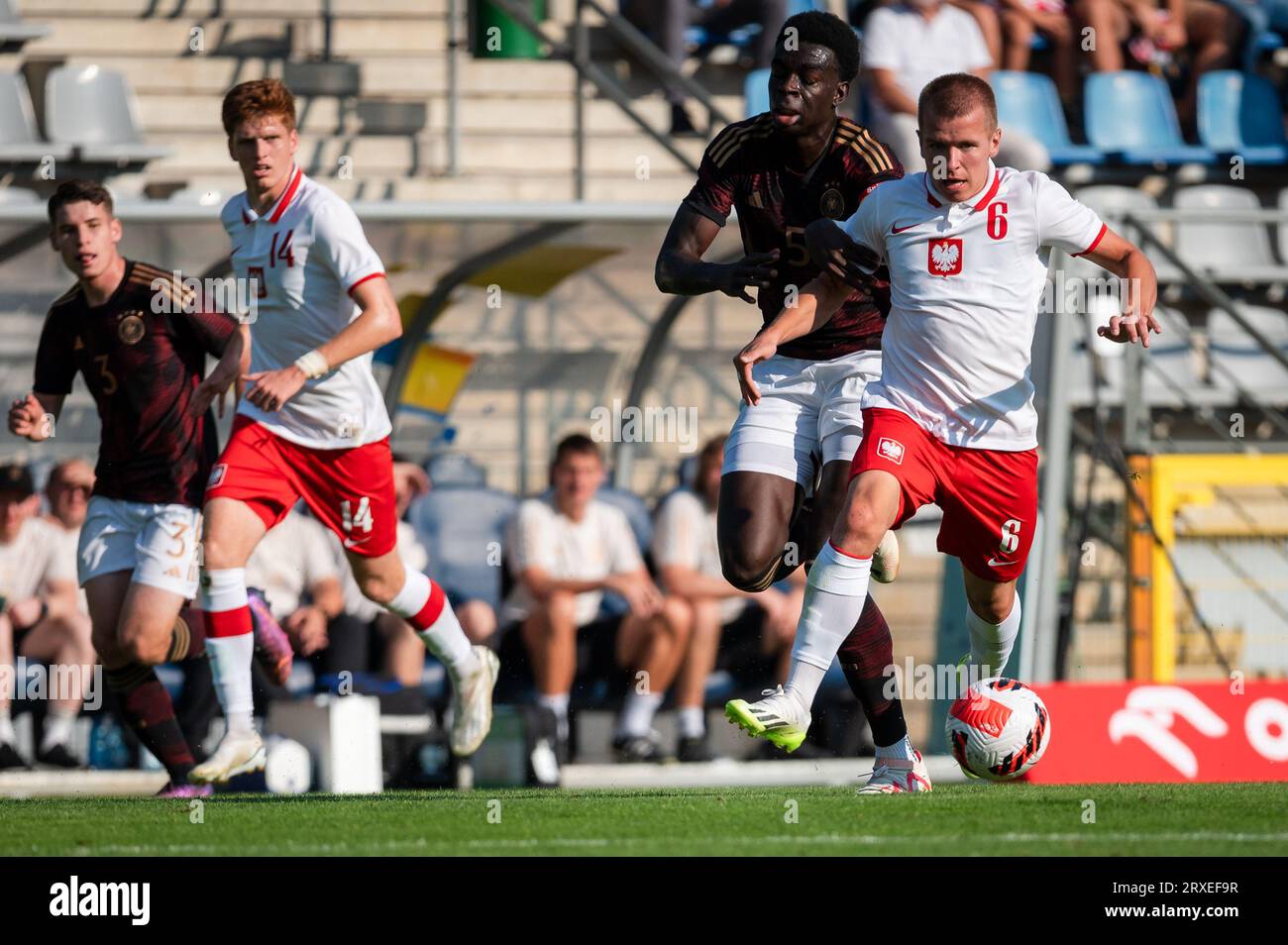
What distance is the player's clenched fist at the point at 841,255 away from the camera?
6879 millimetres

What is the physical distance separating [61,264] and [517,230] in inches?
98.2

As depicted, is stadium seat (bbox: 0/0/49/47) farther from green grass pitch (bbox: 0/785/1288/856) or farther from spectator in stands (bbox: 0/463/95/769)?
green grass pitch (bbox: 0/785/1288/856)

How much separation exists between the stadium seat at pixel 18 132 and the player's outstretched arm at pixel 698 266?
282 inches

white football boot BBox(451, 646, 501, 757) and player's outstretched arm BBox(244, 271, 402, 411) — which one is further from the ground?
player's outstretched arm BBox(244, 271, 402, 411)

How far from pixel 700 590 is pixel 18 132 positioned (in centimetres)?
574

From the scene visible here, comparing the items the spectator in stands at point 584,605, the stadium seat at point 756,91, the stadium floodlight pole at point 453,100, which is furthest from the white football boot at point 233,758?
the stadium seat at point 756,91

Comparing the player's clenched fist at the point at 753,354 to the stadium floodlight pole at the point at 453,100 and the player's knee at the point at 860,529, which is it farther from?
the stadium floodlight pole at the point at 453,100

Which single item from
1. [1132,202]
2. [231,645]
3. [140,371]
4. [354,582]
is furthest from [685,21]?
[231,645]

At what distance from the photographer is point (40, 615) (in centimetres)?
1147

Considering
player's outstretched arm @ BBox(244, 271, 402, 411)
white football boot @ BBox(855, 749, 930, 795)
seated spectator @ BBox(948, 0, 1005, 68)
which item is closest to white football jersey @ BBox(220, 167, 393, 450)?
player's outstretched arm @ BBox(244, 271, 402, 411)

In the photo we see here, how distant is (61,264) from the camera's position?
36.8ft

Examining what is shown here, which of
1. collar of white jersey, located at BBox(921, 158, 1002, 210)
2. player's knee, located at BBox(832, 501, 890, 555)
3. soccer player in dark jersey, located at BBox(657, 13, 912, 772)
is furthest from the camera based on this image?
soccer player in dark jersey, located at BBox(657, 13, 912, 772)

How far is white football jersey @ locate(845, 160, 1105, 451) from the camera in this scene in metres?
6.80

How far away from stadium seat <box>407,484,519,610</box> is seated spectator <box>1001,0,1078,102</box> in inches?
251
